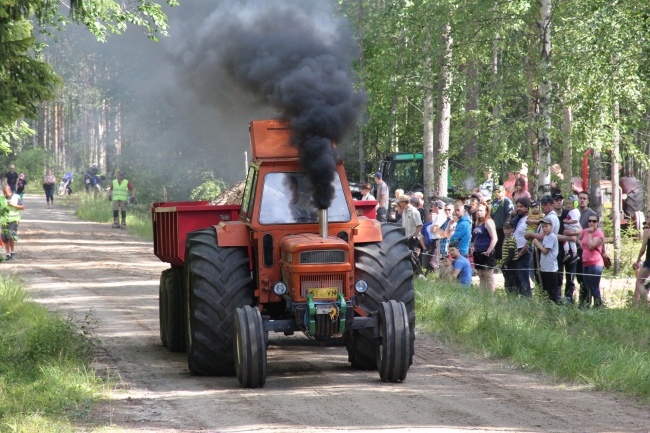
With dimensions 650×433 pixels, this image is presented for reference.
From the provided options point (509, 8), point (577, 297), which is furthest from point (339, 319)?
point (509, 8)

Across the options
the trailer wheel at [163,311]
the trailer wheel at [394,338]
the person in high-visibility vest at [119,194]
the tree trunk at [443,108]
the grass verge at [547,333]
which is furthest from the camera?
the person in high-visibility vest at [119,194]

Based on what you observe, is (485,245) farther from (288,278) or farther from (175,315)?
(288,278)

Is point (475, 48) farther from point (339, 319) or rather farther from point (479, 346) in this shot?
point (339, 319)

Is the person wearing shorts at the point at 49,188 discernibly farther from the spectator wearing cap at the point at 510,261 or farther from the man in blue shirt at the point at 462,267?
the spectator wearing cap at the point at 510,261

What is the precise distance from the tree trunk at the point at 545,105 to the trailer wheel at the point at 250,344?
9203 mm

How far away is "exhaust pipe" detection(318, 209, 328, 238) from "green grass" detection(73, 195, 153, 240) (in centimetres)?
1803

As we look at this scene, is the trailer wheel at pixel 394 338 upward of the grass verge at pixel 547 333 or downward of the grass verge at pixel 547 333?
upward

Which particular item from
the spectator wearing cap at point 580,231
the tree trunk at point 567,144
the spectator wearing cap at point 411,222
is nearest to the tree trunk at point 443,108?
the spectator wearing cap at point 411,222

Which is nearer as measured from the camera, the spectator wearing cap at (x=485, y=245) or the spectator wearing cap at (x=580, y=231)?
the spectator wearing cap at (x=580, y=231)

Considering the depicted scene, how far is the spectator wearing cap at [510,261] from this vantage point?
44.2 feet

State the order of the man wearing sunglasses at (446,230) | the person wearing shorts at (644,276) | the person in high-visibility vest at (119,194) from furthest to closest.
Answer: the person in high-visibility vest at (119,194) < the man wearing sunglasses at (446,230) < the person wearing shorts at (644,276)

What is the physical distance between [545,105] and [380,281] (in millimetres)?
8740

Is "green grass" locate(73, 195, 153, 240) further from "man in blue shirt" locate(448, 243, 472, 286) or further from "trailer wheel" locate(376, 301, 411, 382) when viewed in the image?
"trailer wheel" locate(376, 301, 411, 382)

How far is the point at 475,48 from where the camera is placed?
727 inches
